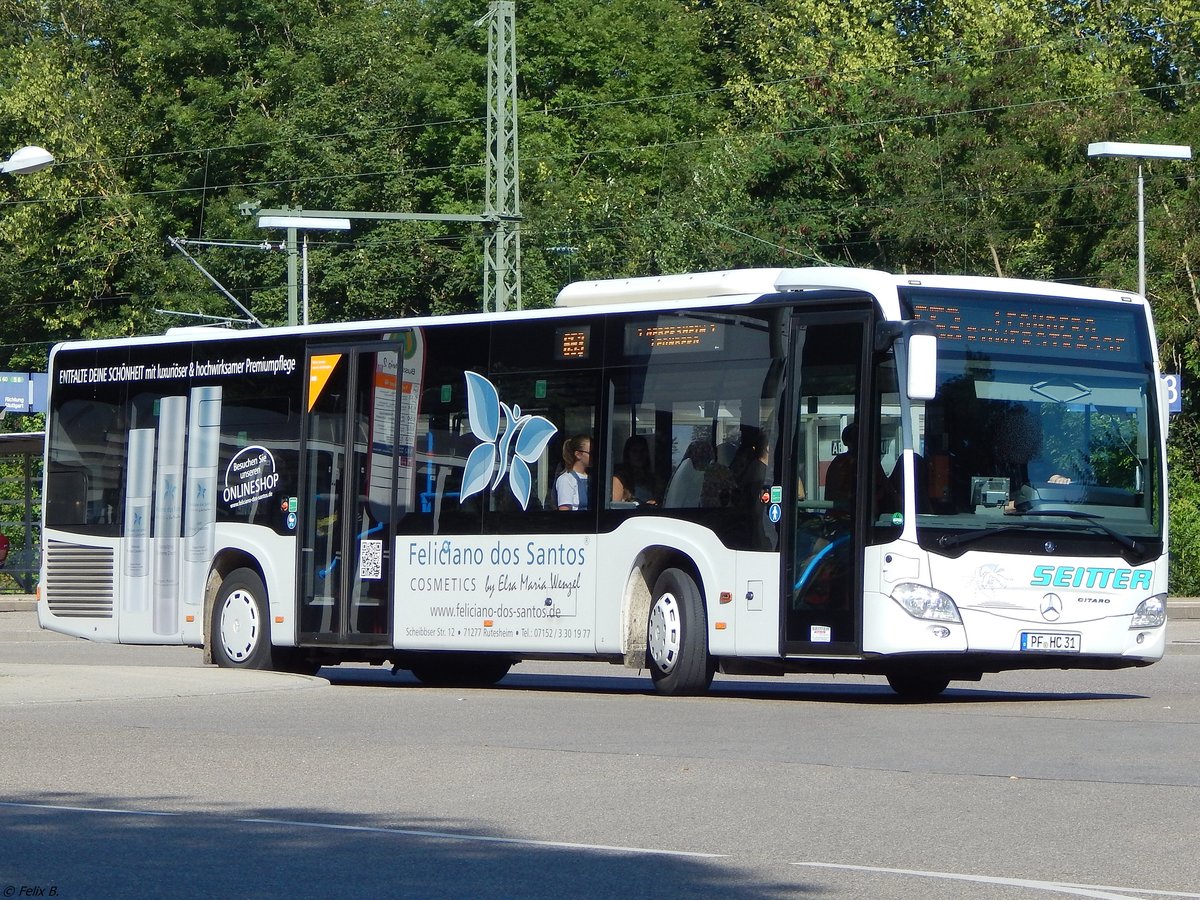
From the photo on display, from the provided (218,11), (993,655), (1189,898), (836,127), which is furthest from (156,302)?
(1189,898)

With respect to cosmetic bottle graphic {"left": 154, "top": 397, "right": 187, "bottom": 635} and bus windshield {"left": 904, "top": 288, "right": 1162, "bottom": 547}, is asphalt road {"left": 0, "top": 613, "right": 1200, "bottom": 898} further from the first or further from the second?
cosmetic bottle graphic {"left": 154, "top": 397, "right": 187, "bottom": 635}

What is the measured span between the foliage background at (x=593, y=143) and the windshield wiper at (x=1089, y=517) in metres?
26.0

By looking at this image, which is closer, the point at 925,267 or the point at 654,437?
the point at 654,437

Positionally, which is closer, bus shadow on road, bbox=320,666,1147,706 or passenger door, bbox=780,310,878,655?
passenger door, bbox=780,310,878,655

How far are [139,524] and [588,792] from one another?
10.6 meters

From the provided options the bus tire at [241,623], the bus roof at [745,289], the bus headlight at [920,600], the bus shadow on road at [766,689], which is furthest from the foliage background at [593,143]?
the bus headlight at [920,600]

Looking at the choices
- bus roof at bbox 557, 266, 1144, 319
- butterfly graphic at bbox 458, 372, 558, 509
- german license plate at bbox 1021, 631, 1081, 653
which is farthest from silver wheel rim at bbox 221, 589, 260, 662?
german license plate at bbox 1021, 631, 1081, 653

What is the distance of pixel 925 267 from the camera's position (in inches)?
2014

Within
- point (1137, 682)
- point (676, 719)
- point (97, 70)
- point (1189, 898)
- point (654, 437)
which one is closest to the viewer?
point (1189, 898)

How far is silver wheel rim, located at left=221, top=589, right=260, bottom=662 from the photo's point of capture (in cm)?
1905

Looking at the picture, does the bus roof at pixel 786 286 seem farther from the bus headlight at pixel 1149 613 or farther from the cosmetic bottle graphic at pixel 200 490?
the cosmetic bottle graphic at pixel 200 490

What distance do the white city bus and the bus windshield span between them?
2 centimetres

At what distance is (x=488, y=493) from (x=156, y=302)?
154ft

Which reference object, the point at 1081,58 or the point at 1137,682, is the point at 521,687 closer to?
the point at 1137,682
